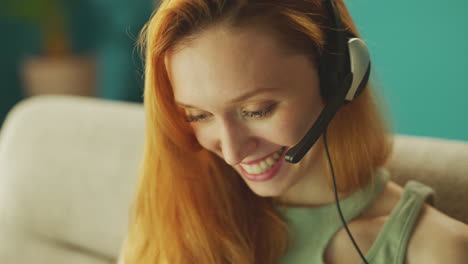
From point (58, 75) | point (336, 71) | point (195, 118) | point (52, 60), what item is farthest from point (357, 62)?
point (52, 60)

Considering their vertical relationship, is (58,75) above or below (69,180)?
below

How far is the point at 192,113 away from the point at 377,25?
1408 millimetres

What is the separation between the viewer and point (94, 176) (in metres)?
1.39

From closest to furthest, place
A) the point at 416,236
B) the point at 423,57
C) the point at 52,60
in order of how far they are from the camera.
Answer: the point at 416,236 < the point at 423,57 < the point at 52,60

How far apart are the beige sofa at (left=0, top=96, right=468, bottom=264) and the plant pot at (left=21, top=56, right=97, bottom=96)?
1940mm

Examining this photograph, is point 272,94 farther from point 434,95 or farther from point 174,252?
point 434,95

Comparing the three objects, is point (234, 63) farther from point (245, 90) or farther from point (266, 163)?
point (266, 163)

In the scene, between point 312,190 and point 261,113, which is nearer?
point 261,113

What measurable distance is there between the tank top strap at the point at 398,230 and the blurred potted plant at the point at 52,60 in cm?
286

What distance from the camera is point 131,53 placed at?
11.7 feet

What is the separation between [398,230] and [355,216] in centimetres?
9

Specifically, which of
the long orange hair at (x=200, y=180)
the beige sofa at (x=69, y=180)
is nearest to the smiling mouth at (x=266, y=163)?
the long orange hair at (x=200, y=180)

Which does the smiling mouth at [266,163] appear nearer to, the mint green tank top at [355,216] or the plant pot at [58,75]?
the mint green tank top at [355,216]

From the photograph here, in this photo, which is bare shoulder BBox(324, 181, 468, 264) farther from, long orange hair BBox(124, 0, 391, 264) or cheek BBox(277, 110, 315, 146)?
cheek BBox(277, 110, 315, 146)
